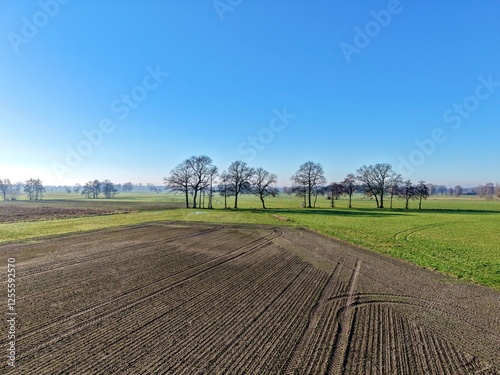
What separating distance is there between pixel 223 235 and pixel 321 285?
14.8 meters

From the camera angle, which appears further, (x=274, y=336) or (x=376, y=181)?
(x=376, y=181)

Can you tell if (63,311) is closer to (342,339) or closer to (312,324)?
(312,324)

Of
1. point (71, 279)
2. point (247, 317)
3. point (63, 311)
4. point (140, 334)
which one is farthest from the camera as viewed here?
point (71, 279)

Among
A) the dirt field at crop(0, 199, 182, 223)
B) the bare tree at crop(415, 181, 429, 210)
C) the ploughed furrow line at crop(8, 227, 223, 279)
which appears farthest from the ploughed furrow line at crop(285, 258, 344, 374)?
the bare tree at crop(415, 181, 429, 210)


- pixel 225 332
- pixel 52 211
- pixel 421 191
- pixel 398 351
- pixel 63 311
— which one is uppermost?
pixel 421 191

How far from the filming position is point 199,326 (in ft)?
25.5

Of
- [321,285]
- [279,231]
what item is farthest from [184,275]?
[279,231]

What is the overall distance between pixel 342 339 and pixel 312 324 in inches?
40.8

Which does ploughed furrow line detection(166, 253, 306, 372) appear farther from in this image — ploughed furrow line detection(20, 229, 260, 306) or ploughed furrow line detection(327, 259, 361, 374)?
ploughed furrow line detection(20, 229, 260, 306)

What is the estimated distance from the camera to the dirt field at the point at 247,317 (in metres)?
6.16

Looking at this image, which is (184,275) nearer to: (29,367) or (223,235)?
(29,367)

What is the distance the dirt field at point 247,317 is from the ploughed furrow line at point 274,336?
1.4 inches

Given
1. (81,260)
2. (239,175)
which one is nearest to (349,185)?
(239,175)

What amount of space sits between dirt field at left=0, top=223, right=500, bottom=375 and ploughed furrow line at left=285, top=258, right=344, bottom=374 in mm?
36
